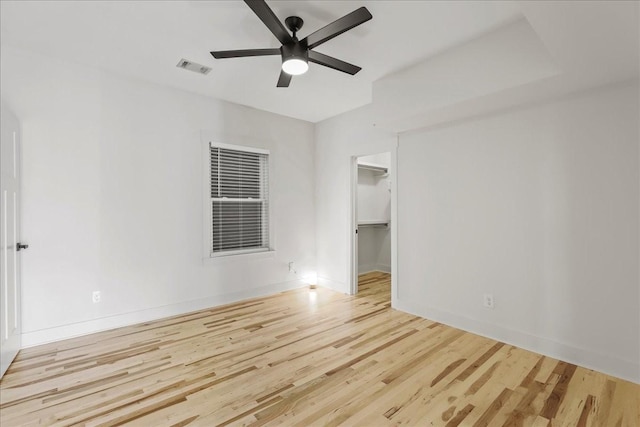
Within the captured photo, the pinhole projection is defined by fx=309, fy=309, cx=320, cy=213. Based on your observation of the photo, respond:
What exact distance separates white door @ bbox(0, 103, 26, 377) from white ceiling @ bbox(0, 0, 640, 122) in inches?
31.3

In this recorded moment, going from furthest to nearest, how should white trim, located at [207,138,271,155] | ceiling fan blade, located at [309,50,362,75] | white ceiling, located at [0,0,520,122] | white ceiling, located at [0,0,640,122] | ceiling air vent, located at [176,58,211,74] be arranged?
1. white trim, located at [207,138,271,155]
2. ceiling air vent, located at [176,58,211,74]
3. ceiling fan blade, located at [309,50,362,75]
4. white ceiling, located at [0,0,520,122]
5. white ceiling, located at [0,0,640,122]

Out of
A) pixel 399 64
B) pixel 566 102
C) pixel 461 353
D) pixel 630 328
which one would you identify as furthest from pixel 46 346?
pixel 566 102

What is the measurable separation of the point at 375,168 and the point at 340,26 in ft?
12.2

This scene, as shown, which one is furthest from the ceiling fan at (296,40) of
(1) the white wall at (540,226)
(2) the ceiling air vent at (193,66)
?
(1) the white wall at (540,226)

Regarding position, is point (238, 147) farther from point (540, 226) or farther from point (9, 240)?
point (540, 226)

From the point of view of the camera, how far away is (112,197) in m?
3.24

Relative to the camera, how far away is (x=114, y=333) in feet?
10.3

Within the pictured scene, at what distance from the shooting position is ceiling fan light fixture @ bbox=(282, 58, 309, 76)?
7.62 feet

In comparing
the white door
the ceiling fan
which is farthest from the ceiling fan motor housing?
the white door

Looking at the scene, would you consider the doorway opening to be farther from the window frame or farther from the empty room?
the window frame

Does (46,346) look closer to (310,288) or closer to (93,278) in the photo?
(93,278)

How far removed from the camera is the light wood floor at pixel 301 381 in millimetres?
1894

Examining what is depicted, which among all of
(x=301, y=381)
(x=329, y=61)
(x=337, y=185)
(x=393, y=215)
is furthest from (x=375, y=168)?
(x=301, y=381)

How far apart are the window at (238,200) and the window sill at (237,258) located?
0.07 m
